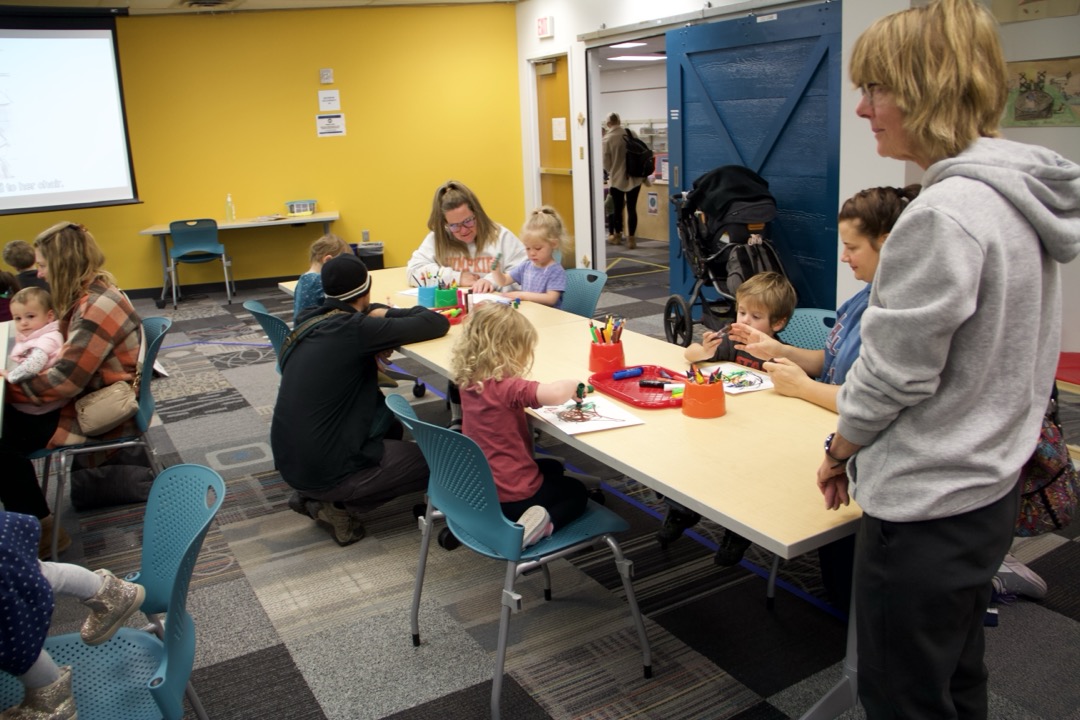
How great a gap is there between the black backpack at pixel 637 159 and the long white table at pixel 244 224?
128 inches

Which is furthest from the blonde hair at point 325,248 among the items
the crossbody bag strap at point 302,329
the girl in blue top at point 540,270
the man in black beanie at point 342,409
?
the crossbody bag strap at point 302,329

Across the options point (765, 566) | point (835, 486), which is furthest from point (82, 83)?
point (835, 486)

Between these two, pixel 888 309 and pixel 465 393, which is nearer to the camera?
pixel 888 309

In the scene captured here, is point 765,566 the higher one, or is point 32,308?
point 32,308

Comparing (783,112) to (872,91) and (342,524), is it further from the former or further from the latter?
(872,91)

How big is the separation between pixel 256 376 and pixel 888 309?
502 centimetres

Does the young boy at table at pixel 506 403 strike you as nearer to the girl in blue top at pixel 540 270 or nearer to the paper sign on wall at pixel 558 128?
the girl in blue top at pixel 540 270

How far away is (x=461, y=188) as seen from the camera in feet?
14.1

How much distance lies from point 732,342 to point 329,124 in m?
6.94

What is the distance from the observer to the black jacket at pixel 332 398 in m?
3.12

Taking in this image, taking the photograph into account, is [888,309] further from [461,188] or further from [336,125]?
[336,125]

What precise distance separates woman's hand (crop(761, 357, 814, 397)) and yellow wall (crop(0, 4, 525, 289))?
23.6 feet

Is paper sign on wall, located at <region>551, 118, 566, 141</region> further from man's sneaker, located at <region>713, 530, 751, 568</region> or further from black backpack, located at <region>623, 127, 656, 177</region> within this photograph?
man's sneaker, located at <region>713, 530, 751, 568</region>

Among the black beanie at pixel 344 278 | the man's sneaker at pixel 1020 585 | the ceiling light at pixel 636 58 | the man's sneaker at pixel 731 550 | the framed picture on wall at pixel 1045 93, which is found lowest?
the man's sneaker at pixel 1020 585
